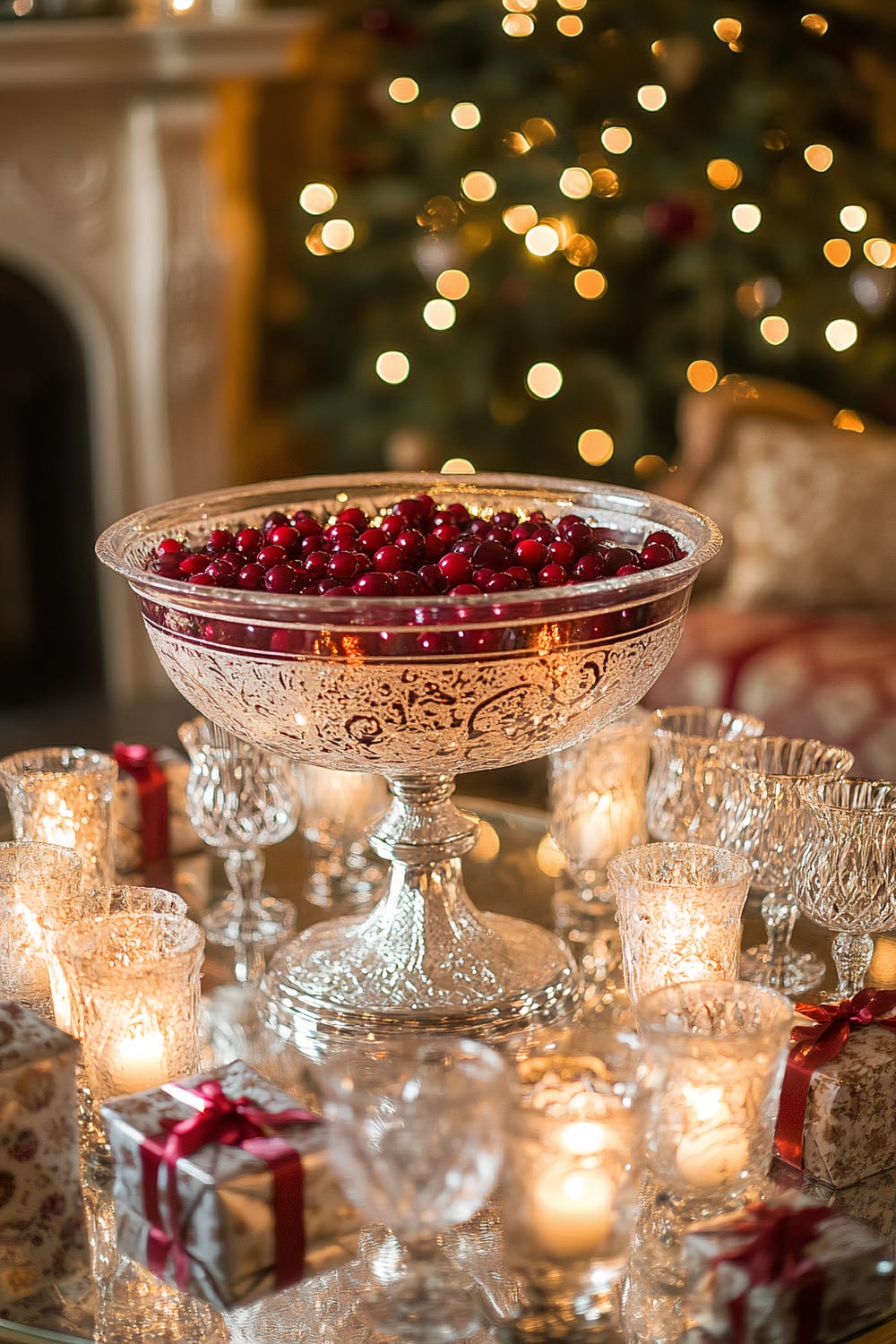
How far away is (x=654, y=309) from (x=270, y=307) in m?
1.03

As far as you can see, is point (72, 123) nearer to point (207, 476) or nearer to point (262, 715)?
point (207, 476)

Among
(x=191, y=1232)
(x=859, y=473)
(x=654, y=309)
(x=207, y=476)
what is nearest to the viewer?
(x=191, y=1232)

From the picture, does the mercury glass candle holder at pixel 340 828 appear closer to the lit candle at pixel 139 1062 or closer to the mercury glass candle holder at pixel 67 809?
the mercury glass candle holder at pixel 67 809

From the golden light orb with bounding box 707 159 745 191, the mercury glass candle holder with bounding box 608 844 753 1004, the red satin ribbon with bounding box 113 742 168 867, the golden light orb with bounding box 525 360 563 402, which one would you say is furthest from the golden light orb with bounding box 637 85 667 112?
the mercury glass candle holder with bounding box 608 844 753 1004

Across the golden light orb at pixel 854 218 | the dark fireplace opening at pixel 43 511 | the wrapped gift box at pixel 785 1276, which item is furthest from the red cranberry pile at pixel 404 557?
the dark fireplace opening at pixel 43 511

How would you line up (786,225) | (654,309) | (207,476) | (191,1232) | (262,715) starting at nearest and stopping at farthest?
(191,1232) → (262,715) → (786,225) → (654,309) → (207,476)

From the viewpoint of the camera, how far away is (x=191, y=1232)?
0.83 meters

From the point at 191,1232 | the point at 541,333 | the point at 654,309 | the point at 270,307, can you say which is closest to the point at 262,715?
the point at 191,1232

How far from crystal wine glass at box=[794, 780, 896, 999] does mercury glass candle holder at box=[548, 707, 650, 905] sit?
219 mm

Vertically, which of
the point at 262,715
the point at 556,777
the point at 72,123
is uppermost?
the point at 72,123

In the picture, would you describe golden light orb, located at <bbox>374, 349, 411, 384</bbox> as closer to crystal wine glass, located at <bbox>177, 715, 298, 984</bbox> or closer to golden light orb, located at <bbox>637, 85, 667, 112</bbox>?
golden light orb, located at <bbox>637, 85, 667, 112</bbox>

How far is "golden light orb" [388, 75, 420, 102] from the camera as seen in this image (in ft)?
11.2

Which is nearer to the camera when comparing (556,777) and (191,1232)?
(191,1232)

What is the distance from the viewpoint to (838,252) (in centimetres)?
326
